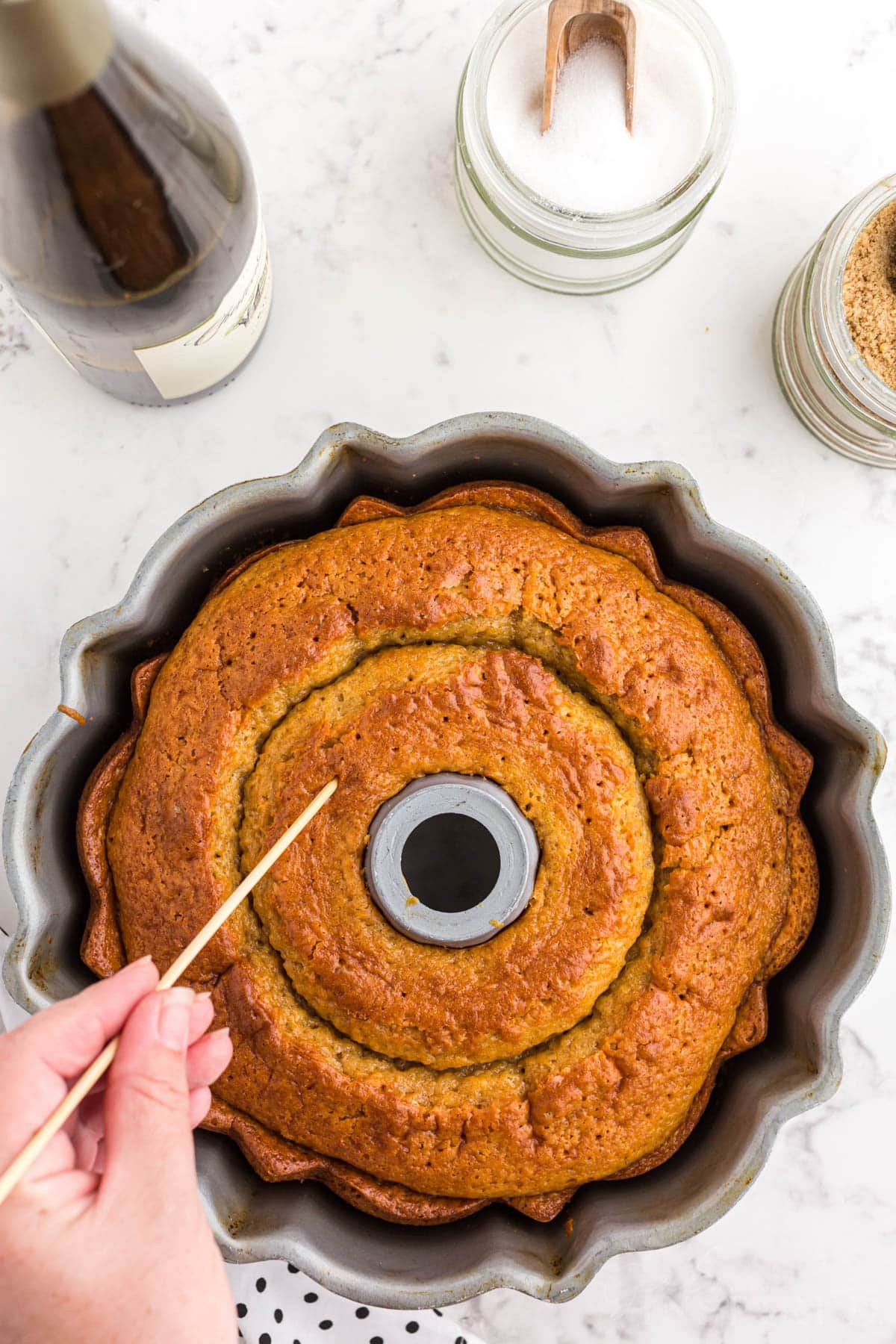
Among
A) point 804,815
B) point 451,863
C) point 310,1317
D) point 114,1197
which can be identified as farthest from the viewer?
point 310,1317

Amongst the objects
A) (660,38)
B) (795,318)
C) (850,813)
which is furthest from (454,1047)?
(660,38)

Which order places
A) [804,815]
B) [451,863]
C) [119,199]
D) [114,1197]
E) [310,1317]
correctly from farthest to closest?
[310,1317]
[451,863]
[804,815]
[119,199]
[114,1197]

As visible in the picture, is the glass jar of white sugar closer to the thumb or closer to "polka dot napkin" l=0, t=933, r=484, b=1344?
the thumb

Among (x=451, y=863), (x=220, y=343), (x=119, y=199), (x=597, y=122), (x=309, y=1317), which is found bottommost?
(x=309, y=1317)

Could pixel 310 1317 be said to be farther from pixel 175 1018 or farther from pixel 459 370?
→ pixel 459 370

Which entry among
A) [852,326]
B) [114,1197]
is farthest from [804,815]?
[114,1197]

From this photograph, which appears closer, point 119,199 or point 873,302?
point 119,199

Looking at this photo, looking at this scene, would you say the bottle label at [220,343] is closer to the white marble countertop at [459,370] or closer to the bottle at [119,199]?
the bottle at [119,199]

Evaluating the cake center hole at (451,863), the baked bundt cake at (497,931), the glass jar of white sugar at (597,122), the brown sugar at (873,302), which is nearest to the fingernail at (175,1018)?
the baked bundt cake at (497,931)
